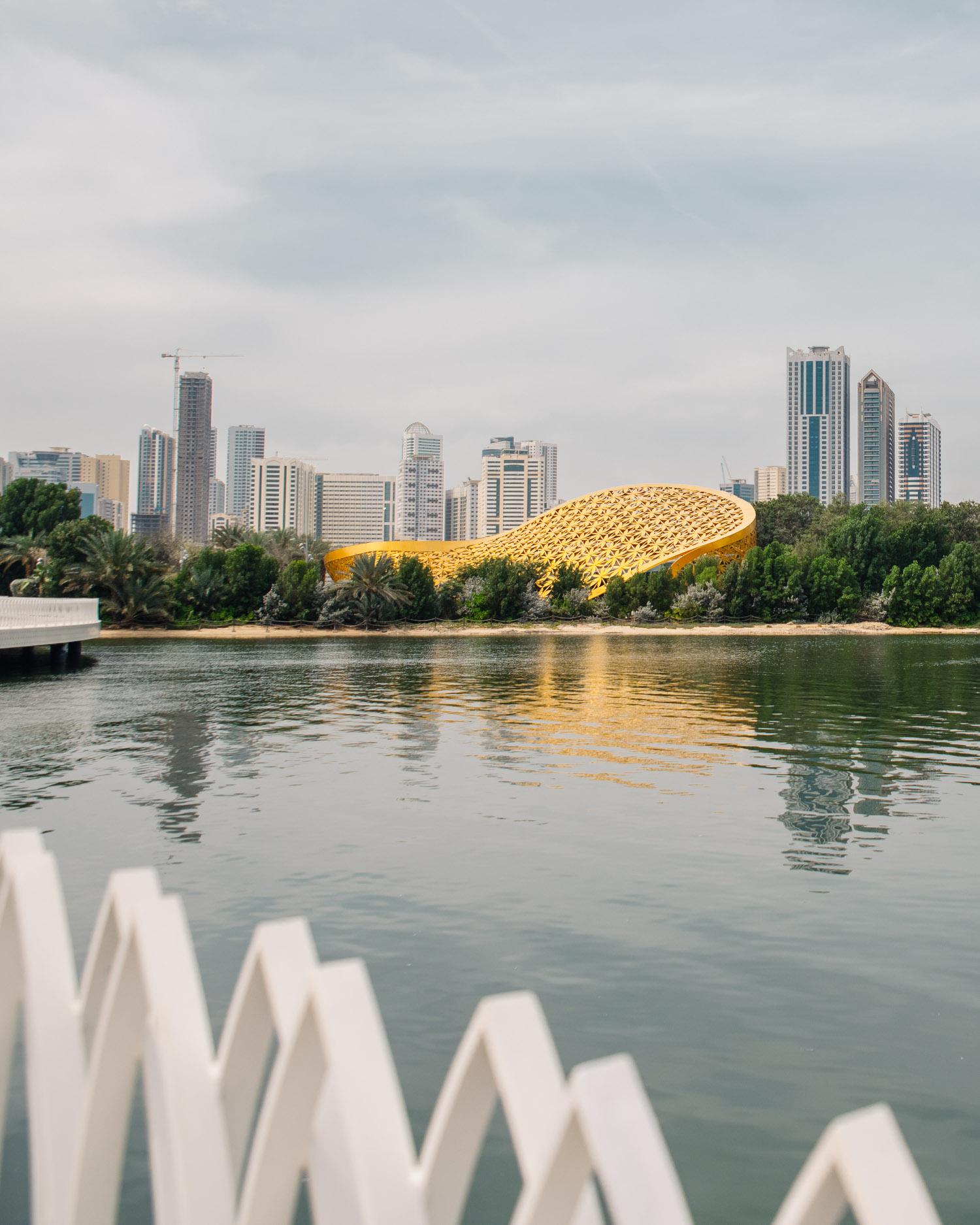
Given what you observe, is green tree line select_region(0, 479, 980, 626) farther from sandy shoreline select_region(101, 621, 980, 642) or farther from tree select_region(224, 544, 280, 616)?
sandy shoreline select_region(101, 621, 980, 642)

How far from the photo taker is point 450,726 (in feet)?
50.1

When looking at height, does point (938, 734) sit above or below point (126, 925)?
below

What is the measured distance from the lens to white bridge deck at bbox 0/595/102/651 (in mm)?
24094

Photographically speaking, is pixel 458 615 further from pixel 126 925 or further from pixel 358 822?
pixel 126 925

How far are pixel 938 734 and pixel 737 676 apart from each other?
9.95 m

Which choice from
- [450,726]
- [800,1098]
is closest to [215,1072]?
[800,1098]

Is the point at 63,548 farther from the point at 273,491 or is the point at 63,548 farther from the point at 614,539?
the point at 273,491

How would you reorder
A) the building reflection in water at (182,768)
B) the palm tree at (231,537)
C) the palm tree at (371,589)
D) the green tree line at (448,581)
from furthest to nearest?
1. the palm tree at (231,537)
2. the palm tree at (371,589)
3. the green tree line at (448,581)
4. the building reflection in water at (182,768)

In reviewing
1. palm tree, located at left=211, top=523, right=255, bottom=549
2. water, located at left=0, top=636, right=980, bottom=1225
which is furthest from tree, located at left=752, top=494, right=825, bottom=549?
water, located at left=0, top=636, right=980, bottom=1225

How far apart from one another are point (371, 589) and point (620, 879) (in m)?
40.8

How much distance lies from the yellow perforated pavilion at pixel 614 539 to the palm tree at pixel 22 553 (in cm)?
1722

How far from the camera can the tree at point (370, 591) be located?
4706 cm

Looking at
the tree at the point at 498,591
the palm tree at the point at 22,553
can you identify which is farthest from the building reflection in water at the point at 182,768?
the palm tree at the point at 22,553

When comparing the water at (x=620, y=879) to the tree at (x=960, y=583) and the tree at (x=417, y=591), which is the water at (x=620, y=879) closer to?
the tree at (x=417, y=591)
